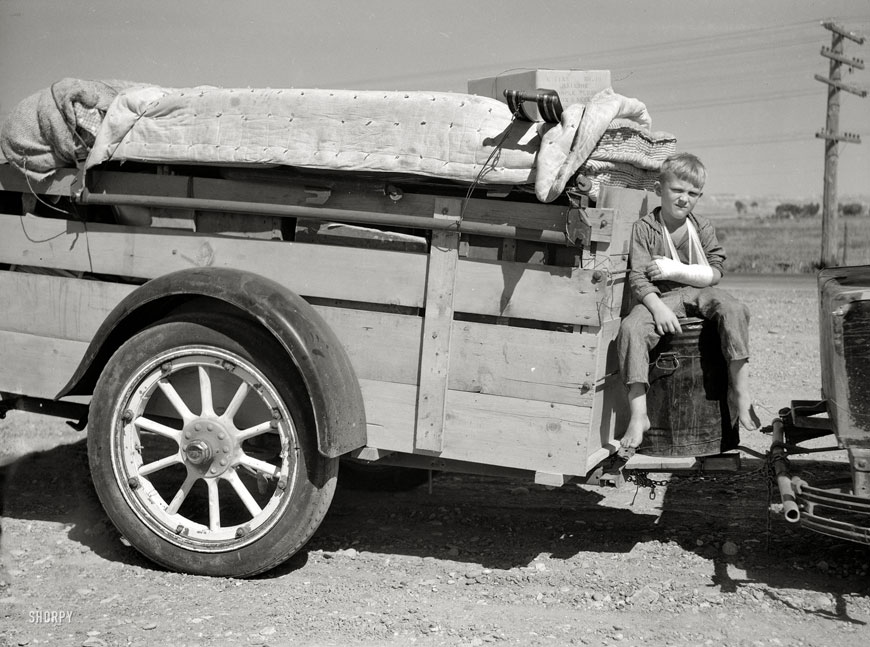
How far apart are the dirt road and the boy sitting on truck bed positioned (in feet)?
1.97

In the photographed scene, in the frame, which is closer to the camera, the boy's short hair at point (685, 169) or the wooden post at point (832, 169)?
the boy's short hair at point (685, 169)

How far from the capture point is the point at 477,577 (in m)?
3.62

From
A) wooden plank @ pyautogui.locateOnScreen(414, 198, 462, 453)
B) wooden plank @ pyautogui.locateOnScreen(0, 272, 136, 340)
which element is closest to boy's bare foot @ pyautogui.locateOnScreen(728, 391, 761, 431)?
wooden plank @ pyautogui.locateOnScreen(414, 198, 462, 453)

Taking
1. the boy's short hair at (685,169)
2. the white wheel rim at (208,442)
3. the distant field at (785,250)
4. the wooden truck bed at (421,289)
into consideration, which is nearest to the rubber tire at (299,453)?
the white wheel rim at (208,442)

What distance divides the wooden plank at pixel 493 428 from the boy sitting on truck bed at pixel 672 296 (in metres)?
0.34

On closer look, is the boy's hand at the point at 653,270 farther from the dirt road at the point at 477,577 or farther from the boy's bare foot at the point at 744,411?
the dirt road at the point at 477,577

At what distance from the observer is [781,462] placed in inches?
138

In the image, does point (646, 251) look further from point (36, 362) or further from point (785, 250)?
point (785, 250)

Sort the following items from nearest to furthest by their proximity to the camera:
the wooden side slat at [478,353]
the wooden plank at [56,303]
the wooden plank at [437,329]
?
the wooden side slat at [478,353] < the wooden plank at [437,329] < the wooden plank at [56,303]

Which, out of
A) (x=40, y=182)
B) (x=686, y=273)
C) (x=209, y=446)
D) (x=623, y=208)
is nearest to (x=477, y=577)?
(x=209, y=446)

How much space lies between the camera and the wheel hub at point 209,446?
138 inches

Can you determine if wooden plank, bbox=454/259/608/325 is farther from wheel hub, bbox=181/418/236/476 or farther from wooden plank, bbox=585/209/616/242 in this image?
wheel hub, bbox=181/418/236/476

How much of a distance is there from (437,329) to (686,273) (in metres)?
1.08

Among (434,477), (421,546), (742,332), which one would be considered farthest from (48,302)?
(742,332)
